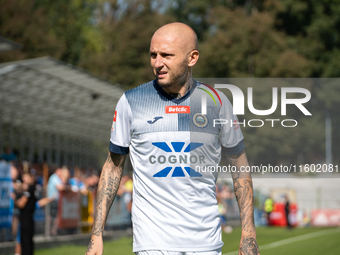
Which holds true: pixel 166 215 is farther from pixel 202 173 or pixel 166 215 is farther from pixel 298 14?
pixel 298 14

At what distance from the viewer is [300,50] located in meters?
44.8

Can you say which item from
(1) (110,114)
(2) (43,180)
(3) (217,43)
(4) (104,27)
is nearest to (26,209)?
(2) (43,180)

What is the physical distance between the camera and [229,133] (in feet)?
12.0

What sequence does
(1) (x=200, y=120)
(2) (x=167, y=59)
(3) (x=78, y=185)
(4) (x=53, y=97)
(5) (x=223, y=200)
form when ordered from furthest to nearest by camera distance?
(5) (x=223, y=200) < (4) (x=53, y=97) < (3) (x=78, y=185) < (1) (x=200, y=120) < (2) (x=167, y=59)

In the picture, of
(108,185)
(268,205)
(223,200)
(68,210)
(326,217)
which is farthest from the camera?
(326,217)

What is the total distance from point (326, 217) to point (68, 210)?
20.1 m

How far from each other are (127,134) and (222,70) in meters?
40.6

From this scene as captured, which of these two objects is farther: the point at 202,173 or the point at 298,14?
the point at 298,14

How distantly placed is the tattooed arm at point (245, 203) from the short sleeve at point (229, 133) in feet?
0.16

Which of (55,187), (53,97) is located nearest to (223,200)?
(53,97)

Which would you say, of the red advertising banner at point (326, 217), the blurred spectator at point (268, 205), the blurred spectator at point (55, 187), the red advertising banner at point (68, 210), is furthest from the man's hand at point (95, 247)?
the red advertising banner at point (326, 217)

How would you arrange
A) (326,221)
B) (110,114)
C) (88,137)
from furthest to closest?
(326,221)
(88,137)
(110,114)

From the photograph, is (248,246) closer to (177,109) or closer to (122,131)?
(177,109)

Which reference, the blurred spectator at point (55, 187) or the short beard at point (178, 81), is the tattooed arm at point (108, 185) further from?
the blurred spectator at point (55, 187)
